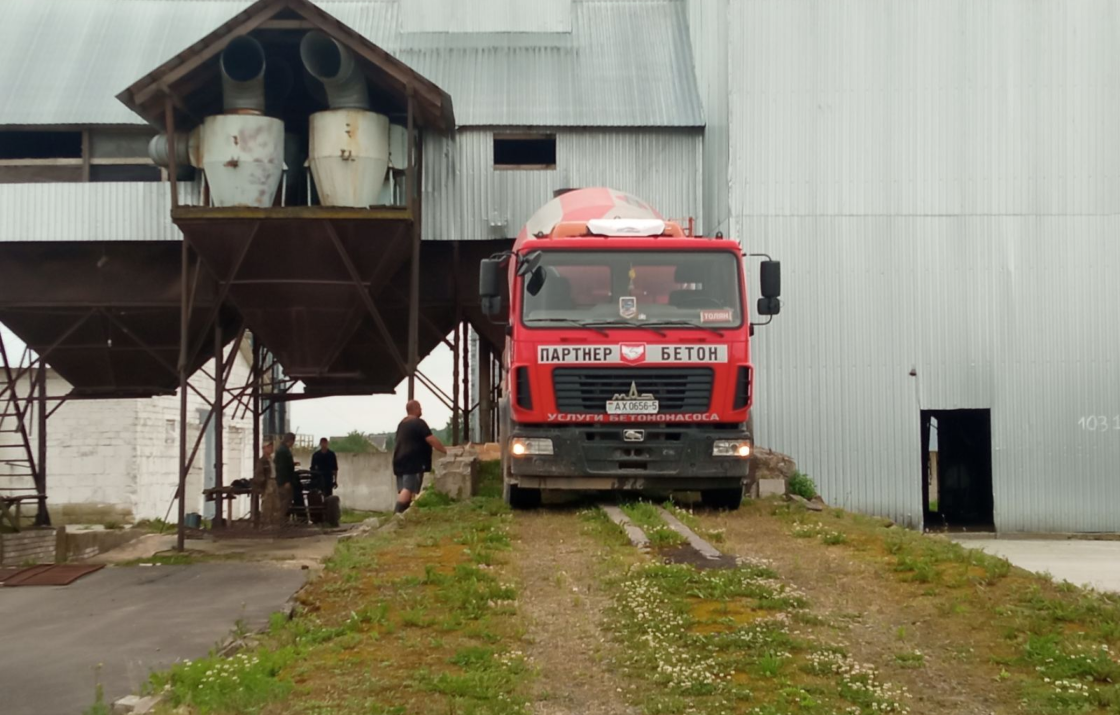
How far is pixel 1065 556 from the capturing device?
2014 cm

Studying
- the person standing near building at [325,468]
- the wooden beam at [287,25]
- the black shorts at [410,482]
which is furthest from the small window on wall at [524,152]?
the black shorts at [410,482]

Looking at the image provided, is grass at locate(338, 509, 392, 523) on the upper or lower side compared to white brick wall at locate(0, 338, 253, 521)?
lower

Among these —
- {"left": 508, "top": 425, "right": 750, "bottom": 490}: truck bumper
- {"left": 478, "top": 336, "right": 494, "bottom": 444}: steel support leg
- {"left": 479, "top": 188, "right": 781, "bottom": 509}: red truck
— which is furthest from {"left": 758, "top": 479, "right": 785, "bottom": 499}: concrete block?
{"left": 478, "top": 336, "right": 494, "bottom": 444}: steel support leg

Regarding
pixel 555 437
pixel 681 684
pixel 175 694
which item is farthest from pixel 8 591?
pixel 681 684

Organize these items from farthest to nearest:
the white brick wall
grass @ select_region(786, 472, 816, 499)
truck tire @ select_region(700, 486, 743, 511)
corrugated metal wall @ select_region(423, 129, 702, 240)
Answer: the white brick wall
corrugated metal wall @ select_region(423, 129, 702, 240)
grass @ select_region(786, 472, 816, 499)
truck tire @ select_region(700, 486, 743, 511)

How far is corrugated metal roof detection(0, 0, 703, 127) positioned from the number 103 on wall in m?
8.96

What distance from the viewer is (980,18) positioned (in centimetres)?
2406

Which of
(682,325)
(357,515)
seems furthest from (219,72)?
(357,515)

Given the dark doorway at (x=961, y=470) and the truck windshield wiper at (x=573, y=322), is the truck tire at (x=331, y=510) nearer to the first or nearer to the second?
the dark doorway at (x=961, y=470)

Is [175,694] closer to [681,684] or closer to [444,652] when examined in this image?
[444,652]

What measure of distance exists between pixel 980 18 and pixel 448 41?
1081cm

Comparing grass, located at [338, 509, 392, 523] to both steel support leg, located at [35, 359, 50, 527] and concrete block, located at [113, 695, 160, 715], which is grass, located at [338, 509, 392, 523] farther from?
concrete block, located at [113, 695, 160, 715]

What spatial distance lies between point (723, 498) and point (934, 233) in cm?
996

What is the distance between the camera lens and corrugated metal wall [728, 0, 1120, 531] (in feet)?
77.0
